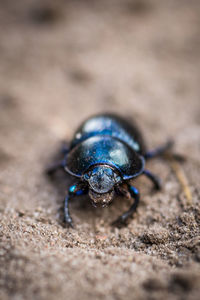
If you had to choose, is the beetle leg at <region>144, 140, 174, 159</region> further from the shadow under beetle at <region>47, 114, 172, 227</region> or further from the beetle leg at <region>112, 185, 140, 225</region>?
the beetle leg at <region>112, 185, 140, 225</region>

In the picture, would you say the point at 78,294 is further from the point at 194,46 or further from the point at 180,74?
the point at 194,46

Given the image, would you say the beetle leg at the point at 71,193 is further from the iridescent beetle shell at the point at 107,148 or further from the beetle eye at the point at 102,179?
the beetle eye at the point at 102,179

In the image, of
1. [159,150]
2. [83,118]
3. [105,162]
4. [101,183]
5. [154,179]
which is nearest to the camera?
[101,183]

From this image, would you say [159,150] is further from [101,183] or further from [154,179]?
[101,183]

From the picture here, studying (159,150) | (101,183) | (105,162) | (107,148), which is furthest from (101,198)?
(159,150)

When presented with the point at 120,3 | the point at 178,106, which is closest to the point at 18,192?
the point at 178,106

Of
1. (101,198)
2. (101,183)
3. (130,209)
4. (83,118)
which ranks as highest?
(101,183)
